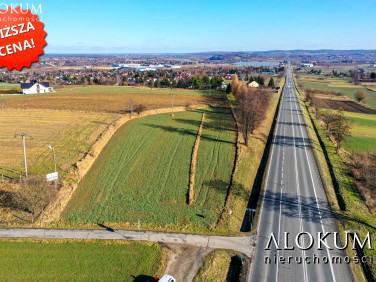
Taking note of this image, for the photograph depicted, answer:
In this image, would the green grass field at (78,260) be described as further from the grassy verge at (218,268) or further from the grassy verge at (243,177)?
the grassy verge at (243,177)

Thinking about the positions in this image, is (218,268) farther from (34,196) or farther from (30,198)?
(30,198)

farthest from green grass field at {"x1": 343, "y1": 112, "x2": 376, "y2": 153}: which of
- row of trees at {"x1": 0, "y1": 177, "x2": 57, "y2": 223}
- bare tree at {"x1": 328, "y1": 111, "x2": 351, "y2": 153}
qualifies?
row of trees at {"x1": 0, "y1": 177, "x2": 57, "y2": 223}

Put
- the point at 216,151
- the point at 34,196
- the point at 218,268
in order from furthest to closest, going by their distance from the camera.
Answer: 1. the point at 216,151
2. the point at 34,196
3. the point at 218,268

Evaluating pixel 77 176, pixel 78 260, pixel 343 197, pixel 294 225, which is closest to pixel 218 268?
pixel 294 225

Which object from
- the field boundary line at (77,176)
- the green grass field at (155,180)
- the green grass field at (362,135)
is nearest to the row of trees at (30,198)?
the field boundary line at (77,176)

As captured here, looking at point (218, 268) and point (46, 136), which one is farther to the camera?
point (46, 136)
